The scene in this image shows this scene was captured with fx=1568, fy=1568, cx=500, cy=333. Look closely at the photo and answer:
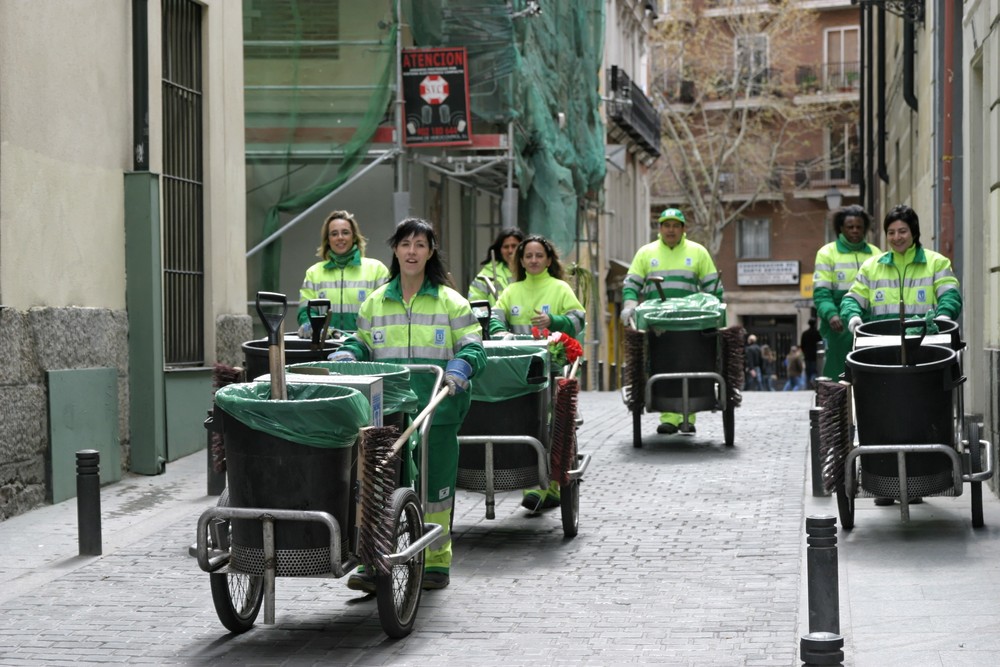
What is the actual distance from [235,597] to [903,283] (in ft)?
17.7

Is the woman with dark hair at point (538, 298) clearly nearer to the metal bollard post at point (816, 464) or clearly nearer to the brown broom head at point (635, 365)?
the metal bollard post at point (816, 464)

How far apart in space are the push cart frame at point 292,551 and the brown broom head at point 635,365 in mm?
5921

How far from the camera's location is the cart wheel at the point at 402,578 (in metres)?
6.31

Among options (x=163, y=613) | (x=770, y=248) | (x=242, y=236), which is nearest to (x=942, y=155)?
(x=242, y=236)

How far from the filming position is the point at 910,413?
8523 millimetres

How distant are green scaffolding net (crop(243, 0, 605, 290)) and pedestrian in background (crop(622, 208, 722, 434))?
6092 mm

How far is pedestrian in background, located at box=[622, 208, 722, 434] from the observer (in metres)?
13.3

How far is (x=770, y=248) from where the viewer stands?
5641 centimetres

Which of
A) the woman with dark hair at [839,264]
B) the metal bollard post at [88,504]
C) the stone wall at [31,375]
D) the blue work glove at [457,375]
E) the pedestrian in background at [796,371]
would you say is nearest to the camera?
the blue work glove at [457,375]

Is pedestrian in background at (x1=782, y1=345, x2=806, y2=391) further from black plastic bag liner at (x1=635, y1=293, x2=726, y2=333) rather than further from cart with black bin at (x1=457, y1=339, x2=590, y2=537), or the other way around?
cart with black bin at (x1=457, y1=339, x2=590, y2=537)

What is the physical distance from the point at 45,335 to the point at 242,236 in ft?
13.6

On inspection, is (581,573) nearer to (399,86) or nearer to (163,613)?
(163,613)

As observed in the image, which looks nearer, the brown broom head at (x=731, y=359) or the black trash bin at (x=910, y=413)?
the black trash bin at (x=910, y=413)

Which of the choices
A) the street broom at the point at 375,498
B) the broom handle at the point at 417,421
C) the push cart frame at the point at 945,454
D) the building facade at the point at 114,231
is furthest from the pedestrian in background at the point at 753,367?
the street broom at the point at 375,498
